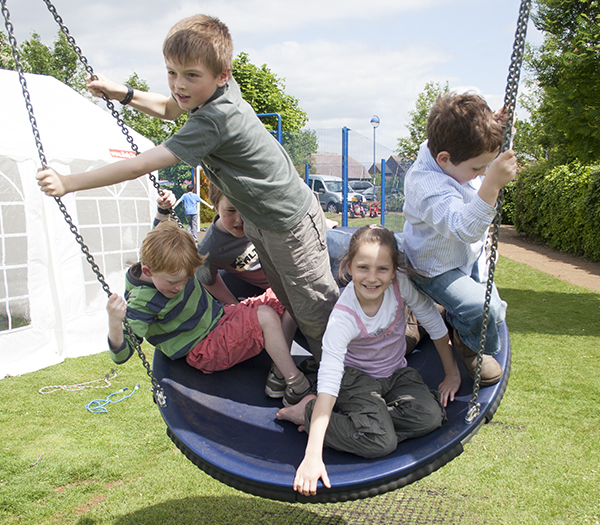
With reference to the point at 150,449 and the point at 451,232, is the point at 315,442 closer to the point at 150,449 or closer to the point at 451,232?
the point at 451,232

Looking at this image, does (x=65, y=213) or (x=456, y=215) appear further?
(x=65, y=213)

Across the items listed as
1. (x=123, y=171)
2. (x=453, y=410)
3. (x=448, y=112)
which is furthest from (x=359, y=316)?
(x=123, y=171)

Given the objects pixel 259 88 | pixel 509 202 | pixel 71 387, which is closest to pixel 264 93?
pixel 259 88

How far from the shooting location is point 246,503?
107 inches

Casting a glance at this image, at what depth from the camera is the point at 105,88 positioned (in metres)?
1.99

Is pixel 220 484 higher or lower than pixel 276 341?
lower

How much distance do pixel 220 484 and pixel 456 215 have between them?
2176mm

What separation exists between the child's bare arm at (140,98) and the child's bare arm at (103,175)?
67 cm

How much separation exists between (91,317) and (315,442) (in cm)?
406

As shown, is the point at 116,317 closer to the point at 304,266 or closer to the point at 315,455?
the point at 304,266

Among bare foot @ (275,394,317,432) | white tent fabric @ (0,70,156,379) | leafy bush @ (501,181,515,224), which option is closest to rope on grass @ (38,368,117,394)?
white tent fabric @ (0,70,156,379)

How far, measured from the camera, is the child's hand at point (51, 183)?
1403mm

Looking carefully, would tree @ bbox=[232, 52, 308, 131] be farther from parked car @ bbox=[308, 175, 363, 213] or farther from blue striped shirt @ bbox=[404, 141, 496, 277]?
blue striped shirt @ bbox=[404, 141, 496, 277]

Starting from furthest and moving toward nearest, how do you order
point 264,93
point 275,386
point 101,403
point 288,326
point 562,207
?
point 264,93
point 562,207
point 101,403
point 288,326
point 275,386
